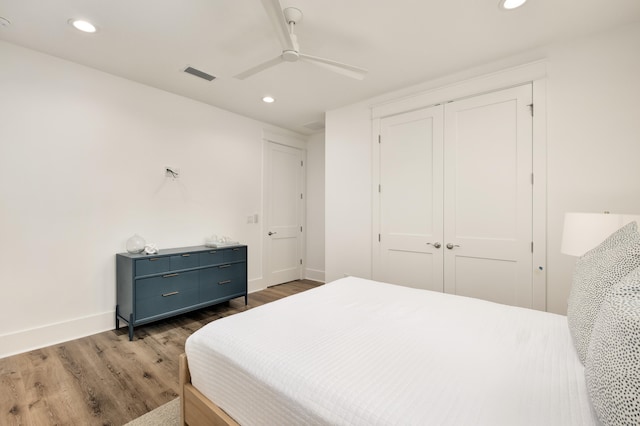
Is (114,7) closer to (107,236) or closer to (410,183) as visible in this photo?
(107,236)

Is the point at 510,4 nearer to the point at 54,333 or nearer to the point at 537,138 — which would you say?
the point at 537,138

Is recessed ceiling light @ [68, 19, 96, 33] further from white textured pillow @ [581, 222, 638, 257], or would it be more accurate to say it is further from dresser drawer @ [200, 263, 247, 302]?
white textured pillow @ [581, 222, 638, 257]

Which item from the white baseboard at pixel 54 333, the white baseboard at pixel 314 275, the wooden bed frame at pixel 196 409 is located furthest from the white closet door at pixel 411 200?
the white baseboard at pixel 54 333

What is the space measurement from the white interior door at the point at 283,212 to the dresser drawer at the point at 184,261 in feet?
4.78

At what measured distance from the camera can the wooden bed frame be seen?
1194 mm

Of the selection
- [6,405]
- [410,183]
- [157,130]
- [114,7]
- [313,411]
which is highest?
[114,7]

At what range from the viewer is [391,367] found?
1.06m

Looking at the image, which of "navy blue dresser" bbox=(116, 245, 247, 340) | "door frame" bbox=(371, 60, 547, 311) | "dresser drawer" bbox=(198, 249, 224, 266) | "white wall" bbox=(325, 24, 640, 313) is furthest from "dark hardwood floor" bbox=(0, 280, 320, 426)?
"white wall" bbox=(325, 24, 640, 313)

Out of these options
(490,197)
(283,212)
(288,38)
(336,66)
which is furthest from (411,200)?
(283,212)

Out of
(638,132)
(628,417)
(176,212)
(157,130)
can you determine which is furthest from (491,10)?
(176,212)

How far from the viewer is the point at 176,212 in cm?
344

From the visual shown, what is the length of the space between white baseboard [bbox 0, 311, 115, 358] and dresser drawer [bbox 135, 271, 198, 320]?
0.51 m

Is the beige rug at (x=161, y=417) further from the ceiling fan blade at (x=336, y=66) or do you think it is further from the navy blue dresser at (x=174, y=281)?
the ceiling fan blade at (x=336, y=66)

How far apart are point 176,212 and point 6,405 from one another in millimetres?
2098
